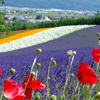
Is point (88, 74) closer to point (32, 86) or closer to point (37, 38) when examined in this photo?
point (32, 86)

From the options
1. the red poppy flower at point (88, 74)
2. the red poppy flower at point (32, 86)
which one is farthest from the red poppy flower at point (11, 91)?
the red poppy flower at point (88, 74)

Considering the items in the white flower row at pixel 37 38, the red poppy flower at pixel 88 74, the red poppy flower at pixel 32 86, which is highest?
the red poppy flower at pixel 88 74

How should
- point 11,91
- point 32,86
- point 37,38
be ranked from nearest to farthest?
1. point 11,91
2. point 32,86
3. point 37,38

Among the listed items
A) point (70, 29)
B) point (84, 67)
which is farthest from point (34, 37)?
point (84, 67)

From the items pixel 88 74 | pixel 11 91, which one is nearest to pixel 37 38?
pixel 88 74

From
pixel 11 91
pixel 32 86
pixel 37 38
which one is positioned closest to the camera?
pixel 11 91

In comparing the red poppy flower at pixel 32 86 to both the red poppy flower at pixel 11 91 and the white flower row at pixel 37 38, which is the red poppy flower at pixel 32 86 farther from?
the white flower row at pixel 37 38

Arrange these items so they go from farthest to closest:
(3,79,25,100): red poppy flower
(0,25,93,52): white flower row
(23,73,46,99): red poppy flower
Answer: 1. (0,25,93,52): white flower row
2. (23,73,46,99): red poppy flower
3. (3,79,25,100): red poppy flower

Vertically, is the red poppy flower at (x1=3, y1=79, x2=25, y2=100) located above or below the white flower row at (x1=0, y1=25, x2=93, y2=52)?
above

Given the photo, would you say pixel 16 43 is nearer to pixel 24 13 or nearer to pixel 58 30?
pixel 58 30

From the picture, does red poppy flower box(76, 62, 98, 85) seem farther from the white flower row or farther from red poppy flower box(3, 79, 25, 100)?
the white flower row

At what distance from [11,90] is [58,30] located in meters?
20.5

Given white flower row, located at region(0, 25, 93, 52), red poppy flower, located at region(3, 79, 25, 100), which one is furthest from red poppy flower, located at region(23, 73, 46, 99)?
white flower row, located at region(0, 25, 93, 52)

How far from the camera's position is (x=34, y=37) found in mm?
19875
